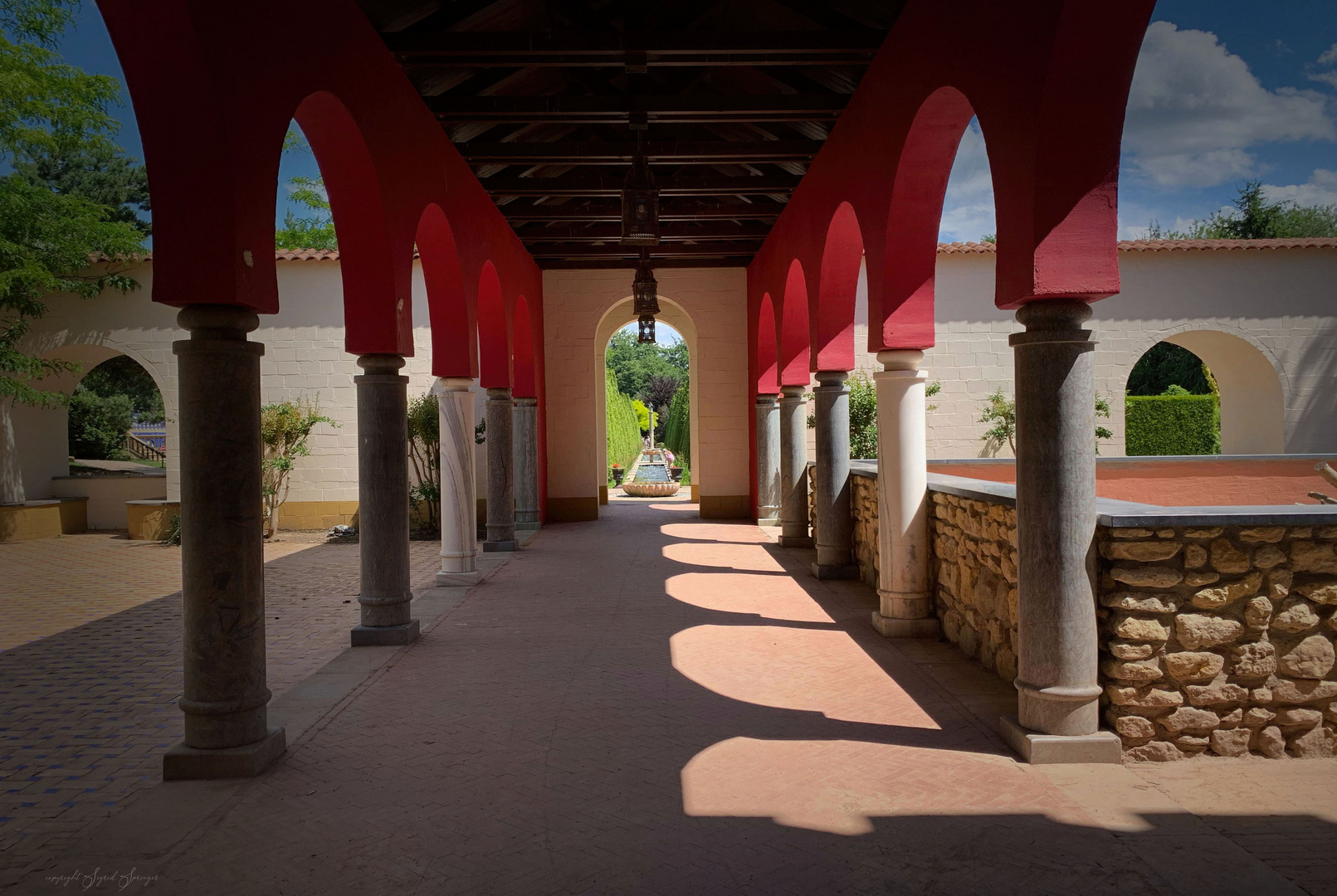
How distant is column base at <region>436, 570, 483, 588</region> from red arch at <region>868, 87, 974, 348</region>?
4953 millimetres

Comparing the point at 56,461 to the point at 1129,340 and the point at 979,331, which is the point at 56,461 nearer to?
the point at 979,331

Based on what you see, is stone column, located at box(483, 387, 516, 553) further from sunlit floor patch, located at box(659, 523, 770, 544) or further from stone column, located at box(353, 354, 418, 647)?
stone column, located at box(353, 354, 418, 647)

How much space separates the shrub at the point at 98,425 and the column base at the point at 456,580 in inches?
674

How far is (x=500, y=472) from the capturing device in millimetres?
11594

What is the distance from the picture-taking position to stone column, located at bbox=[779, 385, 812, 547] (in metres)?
11.2

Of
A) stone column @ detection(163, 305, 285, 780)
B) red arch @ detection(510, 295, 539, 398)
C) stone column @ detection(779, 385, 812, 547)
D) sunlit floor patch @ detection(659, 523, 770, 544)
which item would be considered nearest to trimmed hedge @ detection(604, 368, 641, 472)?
red arch @ detection(510, 295, 539, 398)

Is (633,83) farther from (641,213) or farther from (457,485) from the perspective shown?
(457,485)

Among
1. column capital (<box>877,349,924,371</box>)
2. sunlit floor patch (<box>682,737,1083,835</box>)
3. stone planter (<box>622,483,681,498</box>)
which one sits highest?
column capital (<box>877,349,924,371</box>)

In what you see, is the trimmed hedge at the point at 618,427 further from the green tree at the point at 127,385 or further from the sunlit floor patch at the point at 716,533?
the green tree at the point at 127,385

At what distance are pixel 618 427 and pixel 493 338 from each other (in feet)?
57.6

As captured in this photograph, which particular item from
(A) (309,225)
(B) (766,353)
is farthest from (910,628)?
(A) (309,225)

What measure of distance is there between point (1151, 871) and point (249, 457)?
405 cm

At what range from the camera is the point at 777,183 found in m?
10.1

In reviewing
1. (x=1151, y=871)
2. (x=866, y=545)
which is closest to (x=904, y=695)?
(x=1151, y=871)
